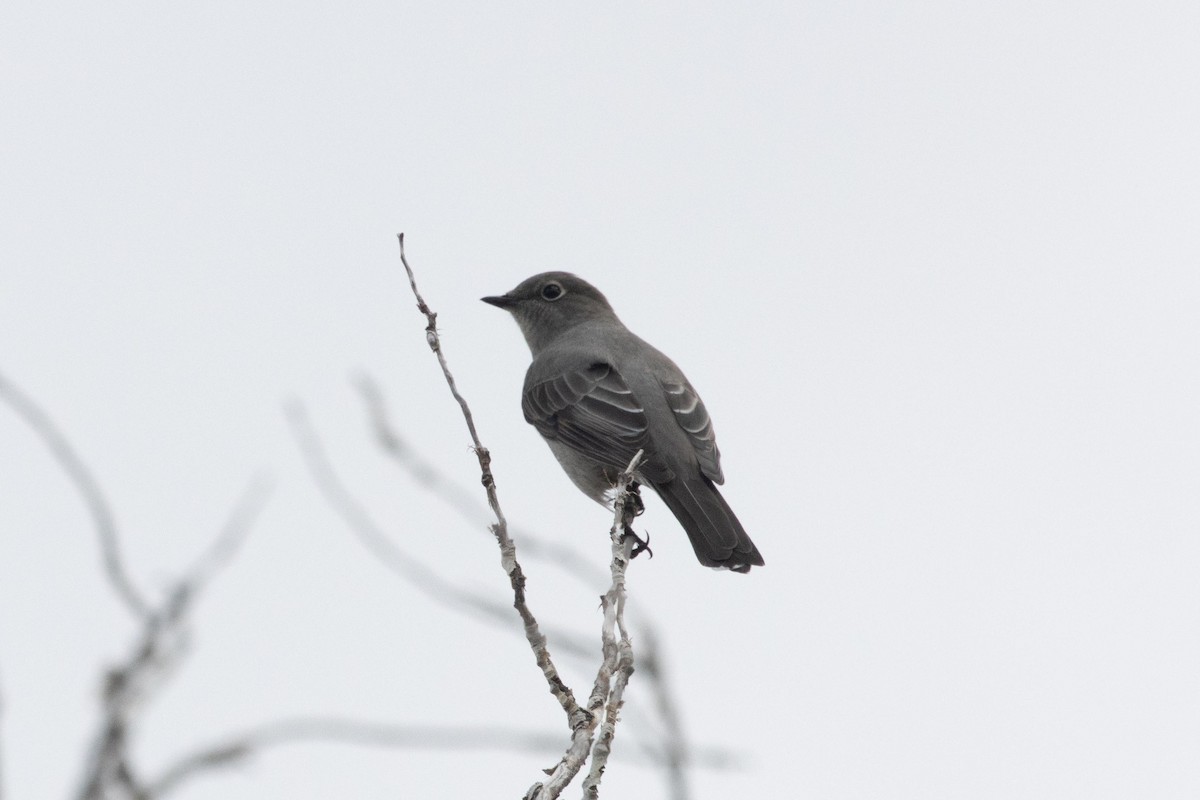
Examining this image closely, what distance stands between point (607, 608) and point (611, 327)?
7492 millimetres

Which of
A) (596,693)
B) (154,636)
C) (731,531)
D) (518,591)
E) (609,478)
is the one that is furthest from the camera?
(609,478)

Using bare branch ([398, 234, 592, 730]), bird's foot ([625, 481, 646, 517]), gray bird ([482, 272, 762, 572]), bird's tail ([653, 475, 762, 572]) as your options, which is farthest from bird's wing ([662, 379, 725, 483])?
bare branch ([398, 234, 592, 730])

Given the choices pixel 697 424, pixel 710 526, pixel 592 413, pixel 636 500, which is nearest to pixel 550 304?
pixel 592 413

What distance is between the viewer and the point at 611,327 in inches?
435

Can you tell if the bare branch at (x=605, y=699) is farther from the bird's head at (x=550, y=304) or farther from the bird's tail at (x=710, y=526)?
the bird's head at (x=550, y=304)

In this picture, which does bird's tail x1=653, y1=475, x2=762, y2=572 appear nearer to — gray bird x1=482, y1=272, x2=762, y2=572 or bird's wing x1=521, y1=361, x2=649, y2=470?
gray bird x1=482, y1=272, x2=762, y2=572

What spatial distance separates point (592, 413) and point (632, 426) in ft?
1.27

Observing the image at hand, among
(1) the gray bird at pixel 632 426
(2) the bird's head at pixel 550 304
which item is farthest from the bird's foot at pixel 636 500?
(2) the bird's head at pixel 550 304

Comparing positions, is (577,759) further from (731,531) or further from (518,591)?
(731,531)

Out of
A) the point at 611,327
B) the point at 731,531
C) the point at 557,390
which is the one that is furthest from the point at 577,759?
the point at 611,327

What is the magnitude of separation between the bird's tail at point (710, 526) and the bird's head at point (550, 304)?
10.8 ft

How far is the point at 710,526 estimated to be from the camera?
8195 millimetres

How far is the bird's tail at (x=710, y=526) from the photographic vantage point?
809 centimetres

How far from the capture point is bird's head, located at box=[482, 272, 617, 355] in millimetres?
11453
